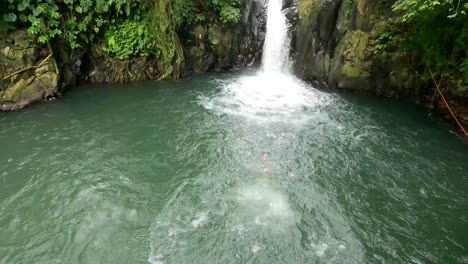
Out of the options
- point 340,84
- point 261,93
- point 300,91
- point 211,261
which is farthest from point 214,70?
point 211,261

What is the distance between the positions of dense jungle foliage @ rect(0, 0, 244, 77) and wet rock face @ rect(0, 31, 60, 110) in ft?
1.13

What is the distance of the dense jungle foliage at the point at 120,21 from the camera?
8.55 metres

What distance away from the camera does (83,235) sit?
4.81m

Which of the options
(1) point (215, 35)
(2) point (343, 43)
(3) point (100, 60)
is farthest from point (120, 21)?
(2) point (343, 43)

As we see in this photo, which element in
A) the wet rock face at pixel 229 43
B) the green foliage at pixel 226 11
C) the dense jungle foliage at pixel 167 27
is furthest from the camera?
the wet rock face at pixel 229 43

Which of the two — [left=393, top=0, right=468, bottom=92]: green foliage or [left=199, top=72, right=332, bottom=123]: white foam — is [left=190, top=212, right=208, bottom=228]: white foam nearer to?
[left=199, top=72, right=332, bottom=123]: white foam

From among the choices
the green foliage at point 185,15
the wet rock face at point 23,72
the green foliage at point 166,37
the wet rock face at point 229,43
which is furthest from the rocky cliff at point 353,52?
the wet rock face at point 23,72

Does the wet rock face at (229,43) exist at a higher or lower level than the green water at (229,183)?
higher

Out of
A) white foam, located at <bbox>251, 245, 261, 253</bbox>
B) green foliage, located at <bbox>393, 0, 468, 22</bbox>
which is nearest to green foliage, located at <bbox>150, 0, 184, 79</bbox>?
green foliage, located at <bbox>393, 0, 468, 22</bbox>

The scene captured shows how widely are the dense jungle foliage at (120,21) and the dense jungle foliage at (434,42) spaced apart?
5605 mm

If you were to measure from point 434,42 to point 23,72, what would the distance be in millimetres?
11331

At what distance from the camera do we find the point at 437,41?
8641mm

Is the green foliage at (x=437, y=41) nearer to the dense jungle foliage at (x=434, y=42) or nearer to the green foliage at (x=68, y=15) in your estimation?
the dense jungle foliage at (x=434, y=42)

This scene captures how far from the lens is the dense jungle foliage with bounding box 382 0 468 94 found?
26.3 ft
